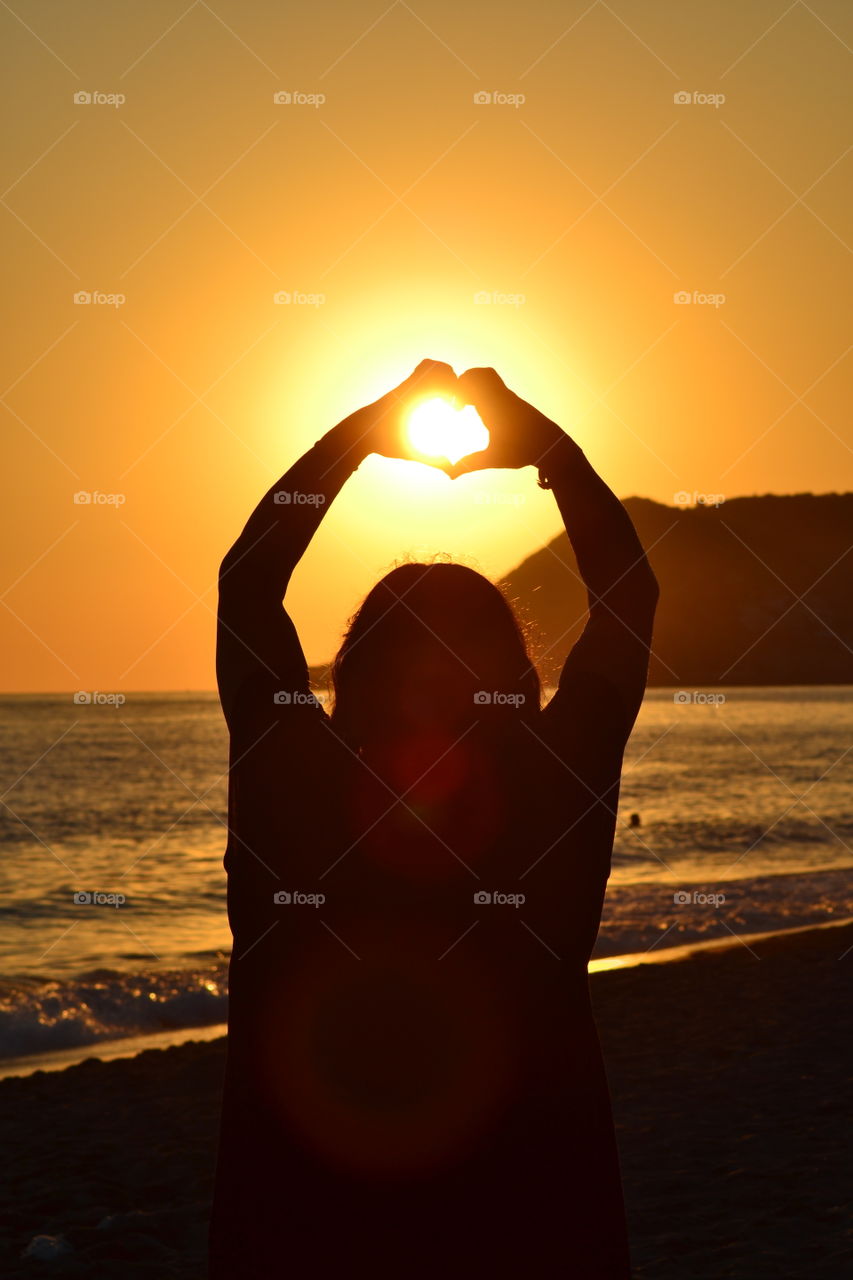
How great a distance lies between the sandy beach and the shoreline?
0.60 metres

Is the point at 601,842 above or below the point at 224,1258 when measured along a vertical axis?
above

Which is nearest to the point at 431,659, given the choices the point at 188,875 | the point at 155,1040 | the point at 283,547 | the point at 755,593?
the point at 283,547

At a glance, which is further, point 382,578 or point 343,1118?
point 382,578

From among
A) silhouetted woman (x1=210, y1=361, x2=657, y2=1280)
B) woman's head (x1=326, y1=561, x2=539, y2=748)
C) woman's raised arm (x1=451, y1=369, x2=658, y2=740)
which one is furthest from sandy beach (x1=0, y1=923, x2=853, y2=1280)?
woman's head (x1=326, y1=561, x2=539, y2=748)

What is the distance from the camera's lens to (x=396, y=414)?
199 centimetres

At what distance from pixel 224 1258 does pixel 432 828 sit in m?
0.65

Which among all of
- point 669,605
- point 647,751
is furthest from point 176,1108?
point 669,605

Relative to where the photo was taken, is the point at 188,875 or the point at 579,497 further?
the point at 188,875

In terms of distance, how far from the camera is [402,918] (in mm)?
1661

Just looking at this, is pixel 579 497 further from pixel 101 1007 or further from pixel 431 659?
pixel 101 1007

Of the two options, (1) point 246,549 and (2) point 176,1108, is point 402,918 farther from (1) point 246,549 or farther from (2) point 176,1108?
(2) point 176,1108

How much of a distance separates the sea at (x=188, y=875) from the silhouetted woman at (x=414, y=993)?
9.91m

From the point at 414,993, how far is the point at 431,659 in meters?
0.46

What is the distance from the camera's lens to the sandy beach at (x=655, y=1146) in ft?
18.7
